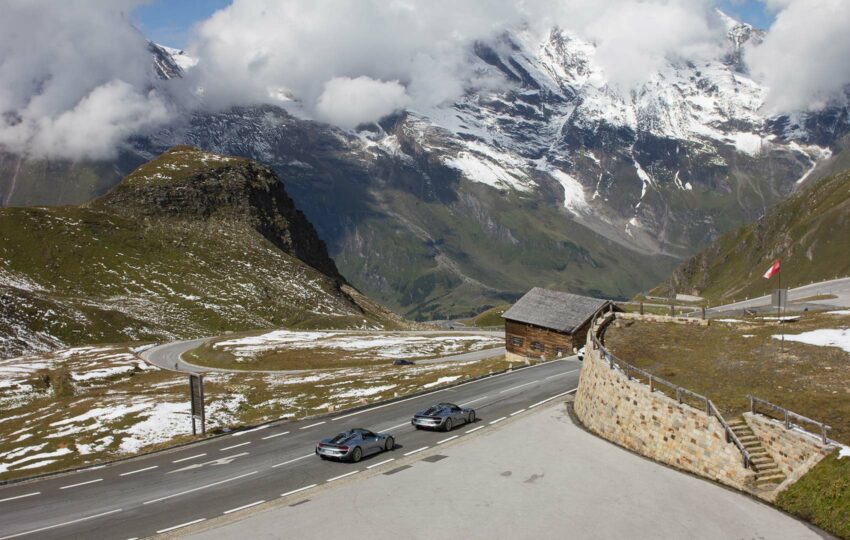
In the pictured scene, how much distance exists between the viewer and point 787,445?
111 feet

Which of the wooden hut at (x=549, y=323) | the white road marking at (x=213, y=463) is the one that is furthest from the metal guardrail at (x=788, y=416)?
the wooden hut at (x=549, y=323)

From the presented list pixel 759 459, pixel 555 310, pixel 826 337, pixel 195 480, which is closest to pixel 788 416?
pixel 759 459

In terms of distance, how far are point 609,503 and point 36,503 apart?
3007 cm

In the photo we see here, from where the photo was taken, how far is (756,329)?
2249 inches

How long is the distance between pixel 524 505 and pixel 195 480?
1949 cm

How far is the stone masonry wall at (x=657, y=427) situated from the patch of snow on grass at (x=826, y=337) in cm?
1614

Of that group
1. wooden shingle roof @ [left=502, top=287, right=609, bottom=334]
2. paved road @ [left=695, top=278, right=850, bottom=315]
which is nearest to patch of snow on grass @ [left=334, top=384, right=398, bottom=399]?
wooden shingle roof @ [left=502, top=287, right=609, bottom=334]

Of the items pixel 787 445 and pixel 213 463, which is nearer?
pixel 787 445

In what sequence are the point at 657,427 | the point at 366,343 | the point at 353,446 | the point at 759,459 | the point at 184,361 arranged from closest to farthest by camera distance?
the point at 759,459
the point at 657,427
the point at 353,446
the point at 184,361
the point at 366,343

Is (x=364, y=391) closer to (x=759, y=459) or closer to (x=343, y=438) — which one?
(x=343, y=438)

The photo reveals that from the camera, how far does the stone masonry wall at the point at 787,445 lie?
105 ft

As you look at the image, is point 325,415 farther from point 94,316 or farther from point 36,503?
point 94,316

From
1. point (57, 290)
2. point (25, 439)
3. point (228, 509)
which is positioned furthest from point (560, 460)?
point (57, 290)

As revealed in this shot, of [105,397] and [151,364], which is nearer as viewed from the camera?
[105,397]
